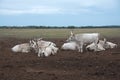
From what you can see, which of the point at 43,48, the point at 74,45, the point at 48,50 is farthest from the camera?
the point at 74,45

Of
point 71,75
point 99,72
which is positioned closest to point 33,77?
point 71,75

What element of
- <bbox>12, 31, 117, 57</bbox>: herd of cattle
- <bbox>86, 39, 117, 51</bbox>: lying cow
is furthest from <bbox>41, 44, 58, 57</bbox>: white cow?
<bbox>86, 39, 117, 51</bbox>: lying cow

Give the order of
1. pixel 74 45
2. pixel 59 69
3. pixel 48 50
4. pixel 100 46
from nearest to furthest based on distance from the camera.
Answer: pixel 59 69 < pixel 48 50 < pixel 74 45 < pixel 100 46

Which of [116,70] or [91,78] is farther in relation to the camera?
[116,70]

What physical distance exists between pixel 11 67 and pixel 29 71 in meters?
1.46

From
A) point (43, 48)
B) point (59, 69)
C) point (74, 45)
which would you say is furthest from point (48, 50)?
point (59, 69)

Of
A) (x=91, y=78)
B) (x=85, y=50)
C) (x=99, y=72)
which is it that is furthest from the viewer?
(x=85, y=50)

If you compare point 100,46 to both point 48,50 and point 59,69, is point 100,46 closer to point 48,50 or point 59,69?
point 48,50

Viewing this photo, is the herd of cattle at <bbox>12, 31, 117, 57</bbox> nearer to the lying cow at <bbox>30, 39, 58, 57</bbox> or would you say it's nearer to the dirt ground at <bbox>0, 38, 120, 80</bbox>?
the lying cow at <bbox>30, 39, 58, 57</bbox>

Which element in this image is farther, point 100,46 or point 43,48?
point 100,46

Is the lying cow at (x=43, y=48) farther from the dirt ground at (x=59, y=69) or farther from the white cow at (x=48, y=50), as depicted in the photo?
the dirt ground at (x=59, y=69)

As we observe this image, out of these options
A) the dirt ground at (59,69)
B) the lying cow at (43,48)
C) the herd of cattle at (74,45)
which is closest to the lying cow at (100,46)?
the herd of cattle at (74,45)

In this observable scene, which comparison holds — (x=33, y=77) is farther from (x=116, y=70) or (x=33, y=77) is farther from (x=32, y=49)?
(x=32, y=49)

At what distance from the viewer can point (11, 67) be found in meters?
17.7
